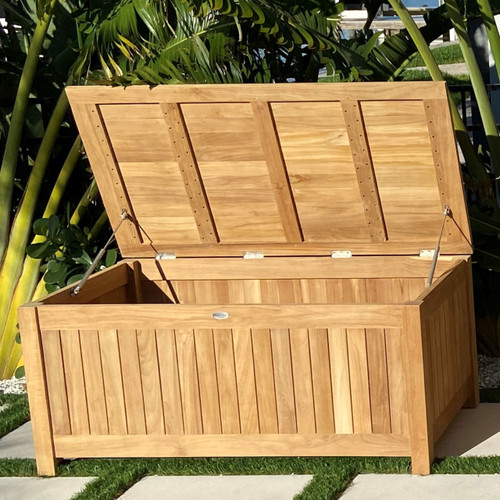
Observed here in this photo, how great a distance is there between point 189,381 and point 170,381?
0.08 metres

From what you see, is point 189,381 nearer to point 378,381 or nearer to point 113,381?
point 113,381

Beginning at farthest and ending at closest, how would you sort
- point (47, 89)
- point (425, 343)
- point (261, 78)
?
point (47, 89) → point (261, 78) → point (425, 343)

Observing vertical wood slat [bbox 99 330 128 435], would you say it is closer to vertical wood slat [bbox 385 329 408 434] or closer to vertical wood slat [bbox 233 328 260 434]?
vertical wood slat [bbox 233 328 260 434]

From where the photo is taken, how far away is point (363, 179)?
5.08m

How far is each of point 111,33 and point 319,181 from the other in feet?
4.98

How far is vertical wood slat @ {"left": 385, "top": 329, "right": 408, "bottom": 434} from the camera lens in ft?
14.3

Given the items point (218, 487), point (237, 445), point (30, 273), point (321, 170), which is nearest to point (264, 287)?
point (321, 170)

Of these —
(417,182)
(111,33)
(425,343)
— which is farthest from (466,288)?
(111,33)

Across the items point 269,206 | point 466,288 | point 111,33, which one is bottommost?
point 466,288

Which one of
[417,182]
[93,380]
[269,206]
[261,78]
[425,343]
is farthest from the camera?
[261,78]

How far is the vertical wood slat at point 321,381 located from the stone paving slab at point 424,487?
0.86 ft

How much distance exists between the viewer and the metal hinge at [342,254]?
5410 mm

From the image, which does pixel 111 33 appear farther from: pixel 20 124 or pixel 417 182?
pixel 417 182

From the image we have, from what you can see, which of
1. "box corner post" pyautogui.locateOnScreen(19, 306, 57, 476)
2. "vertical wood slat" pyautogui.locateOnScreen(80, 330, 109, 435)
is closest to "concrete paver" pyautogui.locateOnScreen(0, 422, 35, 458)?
"box corner post" pyautogui.locateOnScreen(19, 306, 57, 476)
